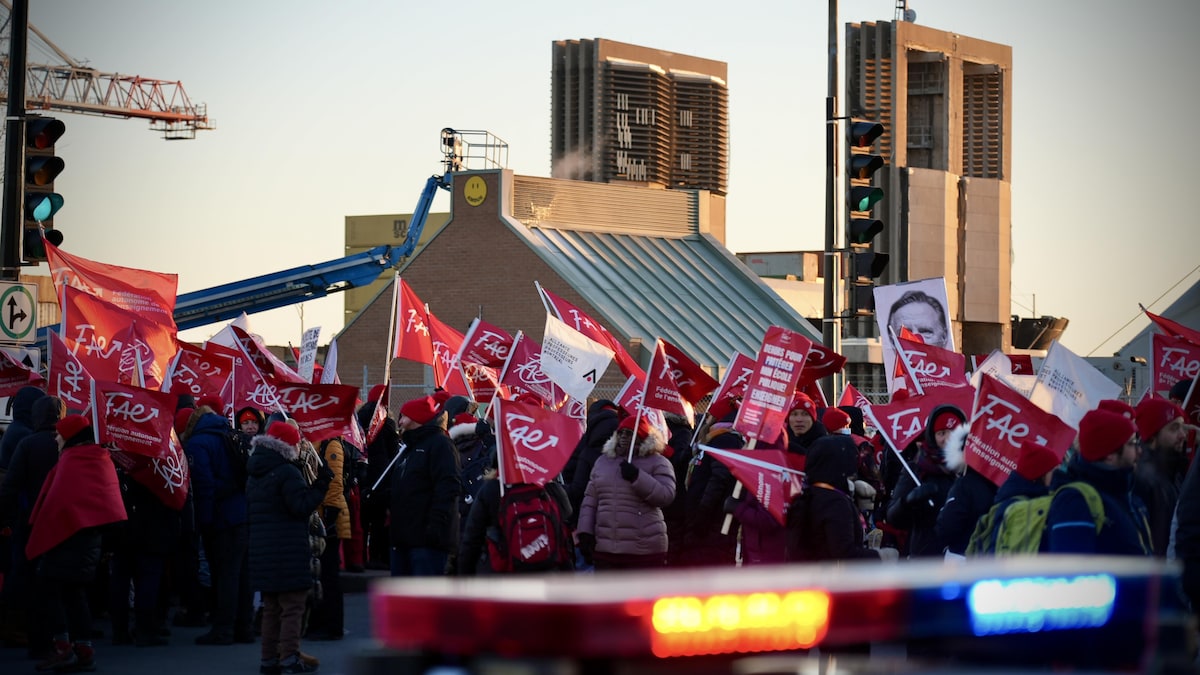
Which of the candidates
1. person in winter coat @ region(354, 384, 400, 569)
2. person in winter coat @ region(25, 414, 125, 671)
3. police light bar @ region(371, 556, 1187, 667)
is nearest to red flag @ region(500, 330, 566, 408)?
person in winter coat @ region(354, 384, 400, 569)

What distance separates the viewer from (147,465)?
1216cm

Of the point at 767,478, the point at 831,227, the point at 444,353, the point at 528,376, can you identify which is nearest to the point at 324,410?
the point at 528,376

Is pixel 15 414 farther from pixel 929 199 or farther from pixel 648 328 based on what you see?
pixel 929 199

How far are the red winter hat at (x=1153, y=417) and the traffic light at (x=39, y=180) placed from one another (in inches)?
361

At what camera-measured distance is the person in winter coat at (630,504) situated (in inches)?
449

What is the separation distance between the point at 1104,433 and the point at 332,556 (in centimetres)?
701

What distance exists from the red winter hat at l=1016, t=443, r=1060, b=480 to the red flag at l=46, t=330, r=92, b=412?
29.4ft

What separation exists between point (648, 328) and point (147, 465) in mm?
32964

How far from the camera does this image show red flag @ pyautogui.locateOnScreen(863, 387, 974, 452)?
12.9 meters

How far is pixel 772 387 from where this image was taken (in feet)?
38.7

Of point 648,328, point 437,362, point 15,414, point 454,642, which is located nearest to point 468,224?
point 648,328

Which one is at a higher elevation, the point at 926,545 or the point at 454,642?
the point at 454,642

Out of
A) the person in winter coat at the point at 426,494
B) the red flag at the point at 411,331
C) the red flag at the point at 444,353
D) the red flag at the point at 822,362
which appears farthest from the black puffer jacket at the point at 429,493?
the red flag at the point at 411,331

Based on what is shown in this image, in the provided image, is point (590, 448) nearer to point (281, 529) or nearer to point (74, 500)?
point (281, 529)
